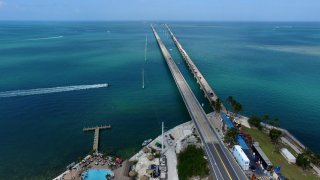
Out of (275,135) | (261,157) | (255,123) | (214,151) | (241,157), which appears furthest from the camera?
(255,123)

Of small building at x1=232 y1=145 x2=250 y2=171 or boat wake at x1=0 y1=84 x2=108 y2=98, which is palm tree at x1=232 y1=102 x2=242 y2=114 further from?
boat wake at x1=0 y1=84 x2=108 y2=98

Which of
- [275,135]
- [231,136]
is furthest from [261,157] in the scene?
[275,135]

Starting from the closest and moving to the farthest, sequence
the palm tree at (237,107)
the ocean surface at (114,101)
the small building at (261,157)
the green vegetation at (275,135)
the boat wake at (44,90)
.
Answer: the small building at (261,157)
the green vegetation at (275,135)
the ocean surface at (114,101)
the palm tree at (237,107)
the boat wake at (44,90)

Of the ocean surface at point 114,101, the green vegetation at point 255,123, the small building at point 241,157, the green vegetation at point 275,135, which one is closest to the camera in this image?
the small building at point 241,157

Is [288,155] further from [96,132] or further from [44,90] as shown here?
[44,90]

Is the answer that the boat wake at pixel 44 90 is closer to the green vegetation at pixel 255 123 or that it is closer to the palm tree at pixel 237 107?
the palm tree at pixel 237 107

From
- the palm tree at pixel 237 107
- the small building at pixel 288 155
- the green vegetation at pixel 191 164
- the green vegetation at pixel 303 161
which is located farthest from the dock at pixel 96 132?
the green vegetation at pixel 303 161
